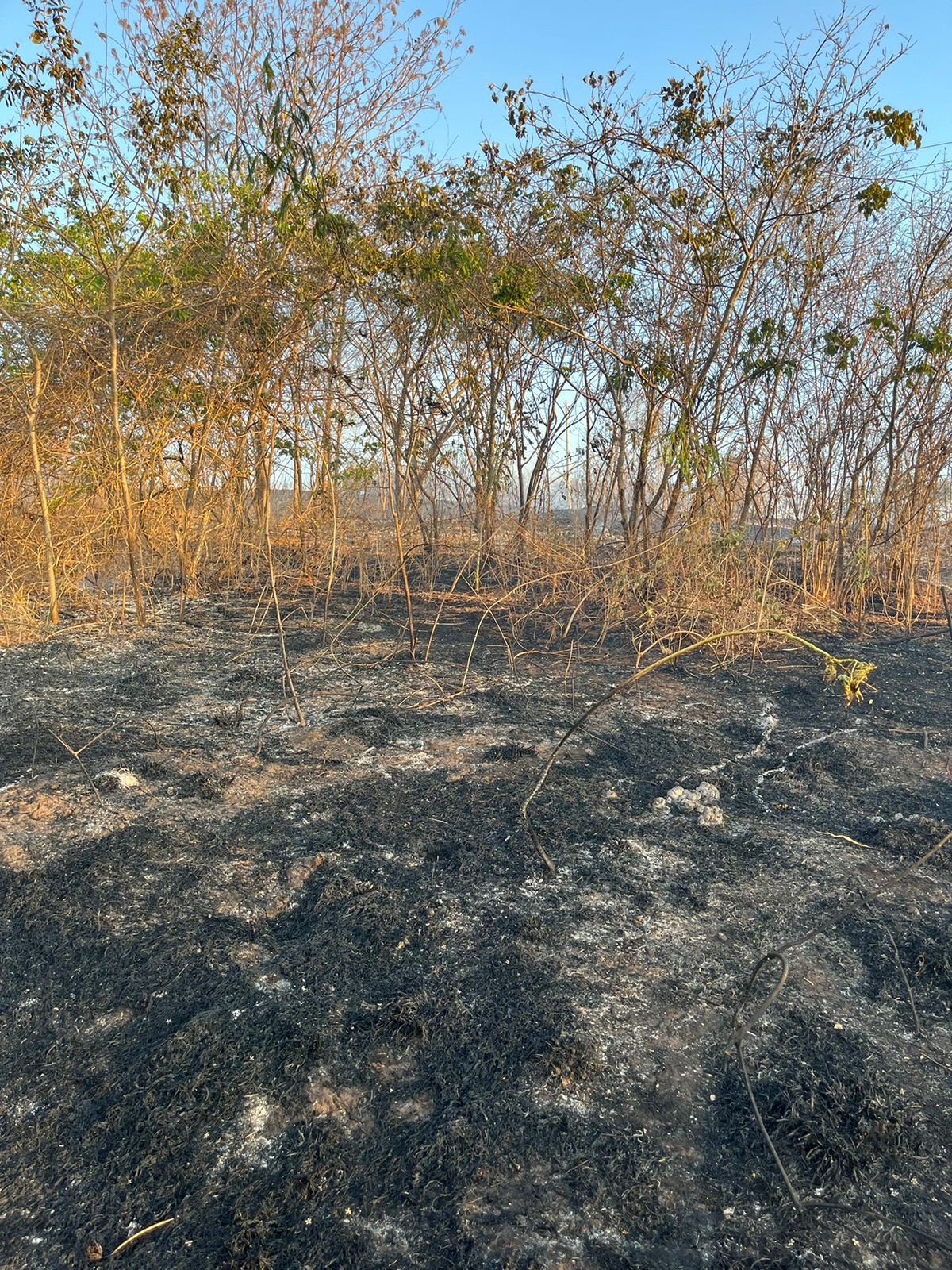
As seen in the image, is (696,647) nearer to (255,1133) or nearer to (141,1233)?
(255,1133)

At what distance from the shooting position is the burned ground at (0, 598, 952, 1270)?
174cm

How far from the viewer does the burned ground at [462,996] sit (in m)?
1.74

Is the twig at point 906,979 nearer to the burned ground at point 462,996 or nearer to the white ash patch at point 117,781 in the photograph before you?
the burned ground at point 462,996

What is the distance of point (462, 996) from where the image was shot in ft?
7.88

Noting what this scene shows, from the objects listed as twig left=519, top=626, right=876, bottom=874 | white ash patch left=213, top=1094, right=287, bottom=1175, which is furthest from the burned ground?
twig left=519, top=626, right=876, bottom=874

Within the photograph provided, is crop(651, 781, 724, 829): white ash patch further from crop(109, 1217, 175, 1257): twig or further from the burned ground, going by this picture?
crop(109, 1217, 175, 1257): twig

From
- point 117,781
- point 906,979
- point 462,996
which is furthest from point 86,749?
→ point 906,979

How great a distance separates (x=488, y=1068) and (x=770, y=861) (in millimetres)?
1531

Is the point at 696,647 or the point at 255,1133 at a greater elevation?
the point at 696,647

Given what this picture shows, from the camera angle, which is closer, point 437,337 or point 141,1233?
point 141,1233

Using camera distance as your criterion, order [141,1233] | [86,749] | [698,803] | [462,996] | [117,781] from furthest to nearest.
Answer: [86,749], [117,781], [698,803], [462,996], [141,1233]

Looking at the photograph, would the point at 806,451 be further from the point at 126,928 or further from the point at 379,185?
the point at 126,928

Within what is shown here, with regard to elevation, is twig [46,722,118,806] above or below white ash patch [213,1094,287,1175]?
above

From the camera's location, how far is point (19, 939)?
2.68 metres
